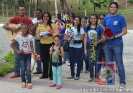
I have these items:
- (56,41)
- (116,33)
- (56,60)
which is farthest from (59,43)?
(116,33)

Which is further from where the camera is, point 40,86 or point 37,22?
point 37,22

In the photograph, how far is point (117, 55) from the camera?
6.47 meters

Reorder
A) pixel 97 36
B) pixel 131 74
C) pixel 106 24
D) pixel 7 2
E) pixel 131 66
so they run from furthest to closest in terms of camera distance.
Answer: pixel 7 2, pixel 131 66, pixel 131 74, pixel 97 36, pixel 106 24

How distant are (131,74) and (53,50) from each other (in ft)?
8.57

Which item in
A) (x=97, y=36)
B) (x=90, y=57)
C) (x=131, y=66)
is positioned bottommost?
(x=131, y=66)

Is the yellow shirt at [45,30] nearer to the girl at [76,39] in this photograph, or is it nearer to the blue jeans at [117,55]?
the girl at [76,39]

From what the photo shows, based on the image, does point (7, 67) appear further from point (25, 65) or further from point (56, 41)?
point (56, 41)

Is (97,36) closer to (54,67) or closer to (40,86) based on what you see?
(54,67)

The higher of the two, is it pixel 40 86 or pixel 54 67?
pixel 54 67

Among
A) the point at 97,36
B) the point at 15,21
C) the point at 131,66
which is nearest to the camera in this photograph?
the point at 97,36

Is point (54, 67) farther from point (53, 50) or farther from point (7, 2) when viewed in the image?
point (7, 2)

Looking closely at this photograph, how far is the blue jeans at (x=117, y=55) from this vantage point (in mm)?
6449

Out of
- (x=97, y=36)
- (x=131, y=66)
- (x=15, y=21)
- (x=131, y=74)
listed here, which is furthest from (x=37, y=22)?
(x=131, y=66)

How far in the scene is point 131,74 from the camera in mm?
8164
